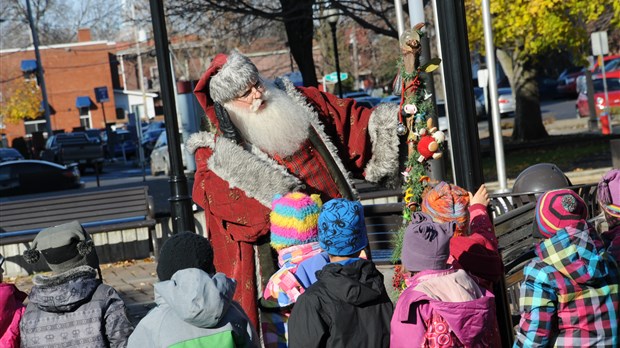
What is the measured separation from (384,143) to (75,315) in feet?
7.19

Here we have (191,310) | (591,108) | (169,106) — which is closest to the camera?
(191,310)

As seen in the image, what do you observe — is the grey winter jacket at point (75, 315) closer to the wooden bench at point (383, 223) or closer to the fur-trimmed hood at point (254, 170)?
the fur-trimmed hood at point (254, 170)

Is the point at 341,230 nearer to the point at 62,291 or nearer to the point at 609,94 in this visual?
the point at 62,291

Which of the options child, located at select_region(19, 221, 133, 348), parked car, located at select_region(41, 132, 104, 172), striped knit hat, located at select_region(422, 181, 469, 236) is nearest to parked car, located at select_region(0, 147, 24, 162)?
parked car, located at select_region(41, 132, 104, 172)

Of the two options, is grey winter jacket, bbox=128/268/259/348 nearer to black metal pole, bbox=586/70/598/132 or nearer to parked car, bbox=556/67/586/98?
black metal pole, bbox=586/70/598/132

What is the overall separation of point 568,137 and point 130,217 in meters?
15.3

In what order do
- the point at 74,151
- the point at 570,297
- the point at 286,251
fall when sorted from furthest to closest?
the point at 74,151 → the point at 286,251 → the point at 570,297

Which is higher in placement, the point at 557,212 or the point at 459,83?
the point at 459,83

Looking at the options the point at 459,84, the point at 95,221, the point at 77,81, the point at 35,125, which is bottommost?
the point at 95,221

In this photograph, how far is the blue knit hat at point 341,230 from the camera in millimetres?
4391

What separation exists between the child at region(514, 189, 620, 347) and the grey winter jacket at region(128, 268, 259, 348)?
1.15 metres

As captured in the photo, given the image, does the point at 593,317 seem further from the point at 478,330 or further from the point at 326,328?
the point at 326,328

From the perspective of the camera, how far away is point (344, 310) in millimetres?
4160

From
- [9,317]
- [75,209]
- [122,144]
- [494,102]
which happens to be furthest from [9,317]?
[122,144]
